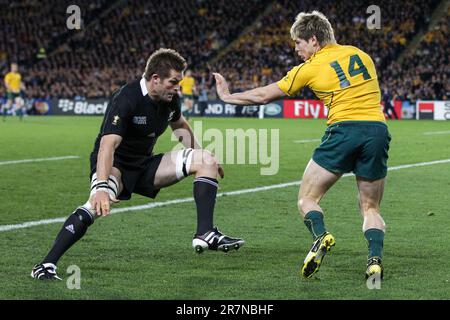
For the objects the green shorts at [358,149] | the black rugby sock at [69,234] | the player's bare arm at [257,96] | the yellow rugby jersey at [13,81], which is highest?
the yellow rugby jersey at [13,81]

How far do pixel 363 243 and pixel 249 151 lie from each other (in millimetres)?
11581

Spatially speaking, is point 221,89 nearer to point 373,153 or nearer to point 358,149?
point 358,149

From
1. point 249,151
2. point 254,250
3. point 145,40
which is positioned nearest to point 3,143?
point 249,151

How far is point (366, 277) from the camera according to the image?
20.6ft

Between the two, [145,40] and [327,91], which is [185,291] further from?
[145,40]

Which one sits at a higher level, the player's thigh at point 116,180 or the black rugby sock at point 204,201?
the player's thigh at point 116,180

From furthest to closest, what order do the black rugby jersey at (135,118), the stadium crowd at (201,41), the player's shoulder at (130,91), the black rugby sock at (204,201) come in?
1. the stadium crowd at (201,41)
2. the black rugby sock at (204,201)
3. the player's shoulder at (130,91)
4. the black rugby jersey at (135,118)

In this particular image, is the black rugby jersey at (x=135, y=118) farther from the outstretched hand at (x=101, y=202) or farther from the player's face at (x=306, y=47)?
the player's face at (x=306, y=47)

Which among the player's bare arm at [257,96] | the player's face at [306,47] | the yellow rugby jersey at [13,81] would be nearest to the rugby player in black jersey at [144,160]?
the player's bare arm at [257,96]

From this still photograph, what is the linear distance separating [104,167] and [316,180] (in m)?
1.57

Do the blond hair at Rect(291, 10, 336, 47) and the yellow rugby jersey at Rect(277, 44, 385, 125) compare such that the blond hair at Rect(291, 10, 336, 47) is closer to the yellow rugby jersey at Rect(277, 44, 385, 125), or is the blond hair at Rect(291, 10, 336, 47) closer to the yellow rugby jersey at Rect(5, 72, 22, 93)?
the yellow rugby jersey at Rect(277, 44, 385, 125)

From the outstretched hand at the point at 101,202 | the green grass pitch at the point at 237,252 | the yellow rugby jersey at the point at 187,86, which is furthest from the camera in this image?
the yellow rugby jersey at the point at 187,86

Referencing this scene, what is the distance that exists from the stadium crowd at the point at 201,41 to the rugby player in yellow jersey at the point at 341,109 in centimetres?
3205

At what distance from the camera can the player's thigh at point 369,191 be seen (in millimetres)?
6637
